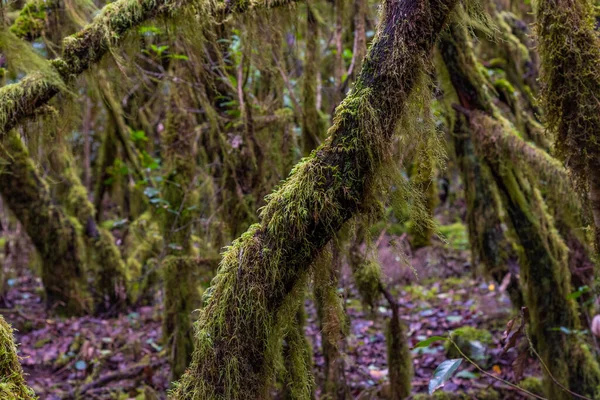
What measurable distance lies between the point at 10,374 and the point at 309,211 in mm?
1068

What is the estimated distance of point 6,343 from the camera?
163 cm

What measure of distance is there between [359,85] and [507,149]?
2.33 m

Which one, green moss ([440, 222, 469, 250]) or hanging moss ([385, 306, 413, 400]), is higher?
green moss ([440, 222, 469, 250])

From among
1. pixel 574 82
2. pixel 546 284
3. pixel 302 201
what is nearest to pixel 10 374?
pixel 302 201

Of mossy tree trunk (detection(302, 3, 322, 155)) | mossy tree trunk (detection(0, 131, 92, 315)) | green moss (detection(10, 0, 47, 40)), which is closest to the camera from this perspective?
green moss (detection(10, 0, 47, 40))

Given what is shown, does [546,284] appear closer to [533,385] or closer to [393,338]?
[533,385]

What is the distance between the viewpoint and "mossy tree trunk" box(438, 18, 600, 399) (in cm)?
384

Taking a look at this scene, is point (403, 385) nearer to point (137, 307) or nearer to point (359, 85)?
point (359, 85)

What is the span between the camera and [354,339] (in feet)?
18.7

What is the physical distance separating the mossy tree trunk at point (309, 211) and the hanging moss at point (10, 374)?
1.65 feet

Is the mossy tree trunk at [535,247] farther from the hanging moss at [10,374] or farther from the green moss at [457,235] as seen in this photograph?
the green moss at [457,235]

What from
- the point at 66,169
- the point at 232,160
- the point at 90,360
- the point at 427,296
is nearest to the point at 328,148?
the point at 232,160

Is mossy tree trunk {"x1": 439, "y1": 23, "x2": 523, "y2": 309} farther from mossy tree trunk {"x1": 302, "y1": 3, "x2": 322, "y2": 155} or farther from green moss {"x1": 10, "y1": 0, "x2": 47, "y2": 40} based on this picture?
green moss {"x1": 10, "y1": 0, "x2": 47, "y2": 40}

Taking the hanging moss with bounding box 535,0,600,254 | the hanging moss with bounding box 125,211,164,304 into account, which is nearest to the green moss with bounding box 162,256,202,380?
the hanging moss with bounding box 125,211,164,304
